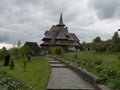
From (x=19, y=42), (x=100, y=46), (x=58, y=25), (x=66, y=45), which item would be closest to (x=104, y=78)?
(x=100, y=46)

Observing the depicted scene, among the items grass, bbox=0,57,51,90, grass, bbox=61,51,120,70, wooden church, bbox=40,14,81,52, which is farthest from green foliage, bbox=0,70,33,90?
wooden church, bbox=40,14,81,52

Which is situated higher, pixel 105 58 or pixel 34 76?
pixel 105 58

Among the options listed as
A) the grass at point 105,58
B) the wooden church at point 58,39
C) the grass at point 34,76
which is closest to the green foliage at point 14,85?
the grass at point 34,76

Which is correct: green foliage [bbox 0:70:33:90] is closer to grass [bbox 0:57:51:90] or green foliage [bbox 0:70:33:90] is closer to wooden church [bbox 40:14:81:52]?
grass [bbox 0:57:51:90]

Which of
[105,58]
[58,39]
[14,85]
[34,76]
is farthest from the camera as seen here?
[58,39]

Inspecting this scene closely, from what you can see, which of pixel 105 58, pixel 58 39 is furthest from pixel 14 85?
pixel 58 39

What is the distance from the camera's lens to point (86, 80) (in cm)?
1438

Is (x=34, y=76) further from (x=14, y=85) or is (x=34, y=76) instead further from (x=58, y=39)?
(x=58, y=39)

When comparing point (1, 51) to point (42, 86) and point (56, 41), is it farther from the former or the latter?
point (56, 41)

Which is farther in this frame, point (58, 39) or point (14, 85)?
point (58, 39)

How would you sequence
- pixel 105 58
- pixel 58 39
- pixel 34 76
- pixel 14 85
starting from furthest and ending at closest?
pixel 58 39 → pixel 105 58 → pixel 34 76 → pixel 14 85

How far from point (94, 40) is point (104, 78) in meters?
62.0

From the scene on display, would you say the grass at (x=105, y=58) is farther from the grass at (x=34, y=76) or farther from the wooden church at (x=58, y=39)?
the wooden church at (x=58, y=39)

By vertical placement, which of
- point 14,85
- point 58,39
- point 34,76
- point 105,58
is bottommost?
point 14,85
